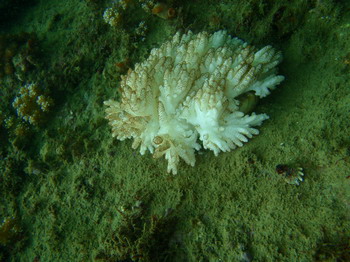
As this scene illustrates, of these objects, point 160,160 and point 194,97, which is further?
point 160,160

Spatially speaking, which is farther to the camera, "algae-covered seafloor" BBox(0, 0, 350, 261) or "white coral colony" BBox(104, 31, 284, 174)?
"white coral colony" BBox(104, 31, 284, 174)

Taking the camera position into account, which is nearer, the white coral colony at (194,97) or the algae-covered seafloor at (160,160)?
the algae-covered seafloor at (160,160)

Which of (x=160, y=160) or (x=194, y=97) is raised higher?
(x=194, y=97)

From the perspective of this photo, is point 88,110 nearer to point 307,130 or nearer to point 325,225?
point 307,130

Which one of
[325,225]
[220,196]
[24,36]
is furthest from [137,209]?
[24,36]
